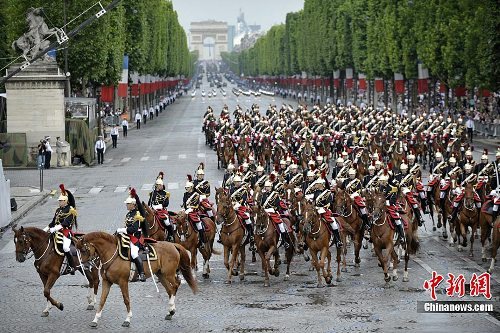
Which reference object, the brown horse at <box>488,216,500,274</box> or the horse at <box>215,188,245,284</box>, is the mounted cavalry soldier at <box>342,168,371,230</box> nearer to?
the brown horse at <box>488,216,500,274</box>

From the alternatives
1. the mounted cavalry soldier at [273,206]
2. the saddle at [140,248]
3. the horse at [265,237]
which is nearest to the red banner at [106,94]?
the mounted cavalry soldier at [273,206]

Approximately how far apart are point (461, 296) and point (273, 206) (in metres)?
5.98

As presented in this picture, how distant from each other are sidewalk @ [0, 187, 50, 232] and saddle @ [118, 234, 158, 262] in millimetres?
16025

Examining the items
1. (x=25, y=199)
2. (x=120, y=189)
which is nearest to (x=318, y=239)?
(x=25, y=199)

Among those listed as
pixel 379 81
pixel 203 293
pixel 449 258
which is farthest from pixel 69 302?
pixel 379 81

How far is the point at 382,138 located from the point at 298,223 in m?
28.6

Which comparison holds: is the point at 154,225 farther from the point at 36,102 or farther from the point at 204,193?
the point at 36,102

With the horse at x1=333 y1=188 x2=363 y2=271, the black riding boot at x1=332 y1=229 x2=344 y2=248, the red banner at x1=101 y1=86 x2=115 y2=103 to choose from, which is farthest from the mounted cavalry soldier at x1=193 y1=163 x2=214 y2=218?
the red banner at x1=101 y1=86 x2=115 y2=103

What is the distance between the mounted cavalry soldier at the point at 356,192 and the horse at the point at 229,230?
3295mm

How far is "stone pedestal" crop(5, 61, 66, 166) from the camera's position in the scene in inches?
2347

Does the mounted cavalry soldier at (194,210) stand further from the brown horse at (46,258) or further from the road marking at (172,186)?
the road marking at (172,186)

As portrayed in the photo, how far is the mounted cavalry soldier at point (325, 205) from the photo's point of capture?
27.0 metres

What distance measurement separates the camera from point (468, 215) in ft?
101

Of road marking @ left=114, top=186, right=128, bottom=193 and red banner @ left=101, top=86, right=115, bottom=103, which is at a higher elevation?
red banner @ left=101, top=86, right=115, bottom=103
